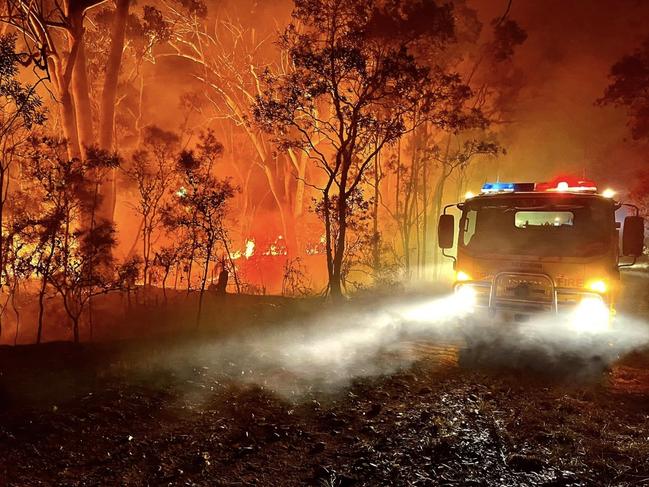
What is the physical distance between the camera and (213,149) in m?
14.4

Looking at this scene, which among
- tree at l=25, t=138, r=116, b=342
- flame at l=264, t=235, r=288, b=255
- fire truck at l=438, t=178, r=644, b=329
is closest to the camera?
fire truck at l=438, t=178, r=644, b=329

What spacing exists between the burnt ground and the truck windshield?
69.7 inches

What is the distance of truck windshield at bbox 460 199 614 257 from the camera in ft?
23.0

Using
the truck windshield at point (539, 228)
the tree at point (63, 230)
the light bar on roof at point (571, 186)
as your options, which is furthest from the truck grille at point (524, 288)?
the tree at point (63, 230)

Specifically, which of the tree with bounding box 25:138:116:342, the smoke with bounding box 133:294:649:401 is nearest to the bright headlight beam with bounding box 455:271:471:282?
the smoke with bounding box 133:294:649:401

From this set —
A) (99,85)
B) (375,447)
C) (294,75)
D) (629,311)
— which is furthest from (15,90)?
(99,85)

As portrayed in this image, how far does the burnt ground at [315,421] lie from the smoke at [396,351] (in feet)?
0.18

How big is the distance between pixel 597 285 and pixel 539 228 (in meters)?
1.26

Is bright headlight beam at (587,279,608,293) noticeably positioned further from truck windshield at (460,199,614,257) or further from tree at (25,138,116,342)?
tree at (25,138,116,342)

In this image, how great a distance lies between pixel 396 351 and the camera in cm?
784

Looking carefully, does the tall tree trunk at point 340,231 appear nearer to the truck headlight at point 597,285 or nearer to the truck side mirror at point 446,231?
the truck side mirror at point 446,231

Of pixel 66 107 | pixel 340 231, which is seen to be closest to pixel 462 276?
pixel 340 231

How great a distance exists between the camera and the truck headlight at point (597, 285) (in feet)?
21.9

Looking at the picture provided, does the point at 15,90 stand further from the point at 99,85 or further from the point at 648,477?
the point at 99,85
